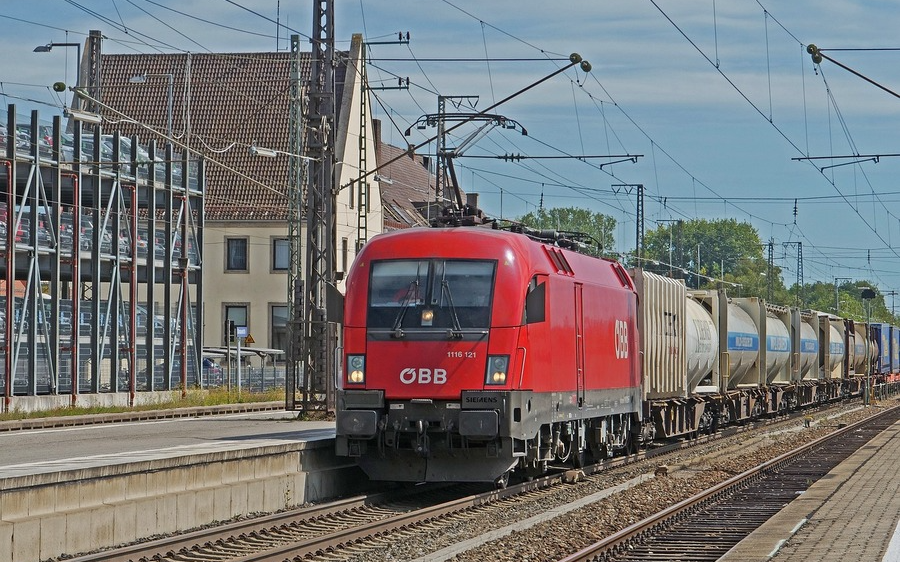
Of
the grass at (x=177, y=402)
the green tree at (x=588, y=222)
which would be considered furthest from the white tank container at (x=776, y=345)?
the green tree at (x=588, y=222)

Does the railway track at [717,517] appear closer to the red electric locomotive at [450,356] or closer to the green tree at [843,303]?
the red electric locomotive at [450,356]

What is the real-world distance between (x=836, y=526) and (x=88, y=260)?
106 ft

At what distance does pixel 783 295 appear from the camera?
159500 mm

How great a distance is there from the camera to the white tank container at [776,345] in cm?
4183

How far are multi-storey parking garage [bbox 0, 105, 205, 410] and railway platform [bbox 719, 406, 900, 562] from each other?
23.9m

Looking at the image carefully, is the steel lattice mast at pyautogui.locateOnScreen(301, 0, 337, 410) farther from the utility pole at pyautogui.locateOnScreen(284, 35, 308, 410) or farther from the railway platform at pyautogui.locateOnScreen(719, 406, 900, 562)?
the railway platform at pyautogui.locateOnScreen(719, 406, 900, 562)

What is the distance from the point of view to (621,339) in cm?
2428

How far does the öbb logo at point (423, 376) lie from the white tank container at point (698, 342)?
46.3 feet

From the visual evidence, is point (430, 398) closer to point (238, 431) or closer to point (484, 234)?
point (484, 234)

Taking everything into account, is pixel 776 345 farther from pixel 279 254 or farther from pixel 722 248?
pixel 722 248

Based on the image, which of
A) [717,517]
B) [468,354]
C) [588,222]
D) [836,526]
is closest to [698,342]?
[717,517]

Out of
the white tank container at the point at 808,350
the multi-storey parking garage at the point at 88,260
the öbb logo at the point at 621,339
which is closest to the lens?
the öbb logo at the point at 621,339

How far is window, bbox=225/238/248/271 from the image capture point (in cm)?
6444

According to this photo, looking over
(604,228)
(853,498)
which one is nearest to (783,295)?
(604,228)
